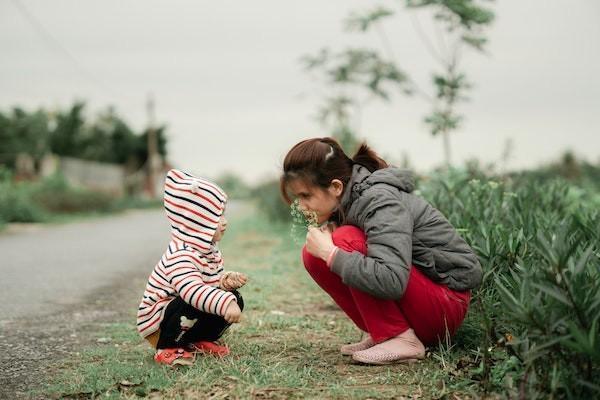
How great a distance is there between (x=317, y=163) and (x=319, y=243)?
36 cm

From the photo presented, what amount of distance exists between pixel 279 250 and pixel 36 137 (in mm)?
24843

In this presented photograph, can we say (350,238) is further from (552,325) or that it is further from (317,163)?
(552,325)

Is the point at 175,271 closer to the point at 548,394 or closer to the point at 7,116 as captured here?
the point at 548,394

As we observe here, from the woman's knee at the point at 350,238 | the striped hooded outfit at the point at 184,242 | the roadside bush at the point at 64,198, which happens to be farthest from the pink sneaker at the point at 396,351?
the roadside bush at the point at 64,198

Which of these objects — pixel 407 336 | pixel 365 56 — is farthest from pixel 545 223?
pixel 365 56

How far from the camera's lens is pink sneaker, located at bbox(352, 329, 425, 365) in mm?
2912

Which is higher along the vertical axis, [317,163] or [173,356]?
[317,163]

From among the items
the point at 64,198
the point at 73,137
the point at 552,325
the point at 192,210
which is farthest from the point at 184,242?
the point at 73,137

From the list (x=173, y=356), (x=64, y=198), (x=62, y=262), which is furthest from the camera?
(x=64, y=198)

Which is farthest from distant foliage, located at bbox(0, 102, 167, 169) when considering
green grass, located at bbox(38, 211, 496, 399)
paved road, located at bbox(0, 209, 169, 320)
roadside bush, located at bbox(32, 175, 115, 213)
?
green grass, located at bbox(38, 211, 496, 399)

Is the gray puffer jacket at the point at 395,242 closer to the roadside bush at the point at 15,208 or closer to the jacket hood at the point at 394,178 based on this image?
the jacket hood at the point at 394,178

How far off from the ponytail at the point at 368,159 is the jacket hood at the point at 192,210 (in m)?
0.67

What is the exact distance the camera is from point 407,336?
296 cm

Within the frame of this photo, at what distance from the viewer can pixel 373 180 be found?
291 cm
